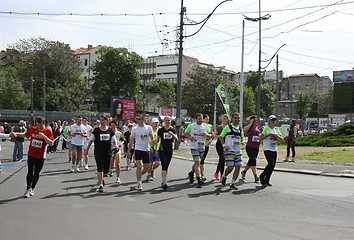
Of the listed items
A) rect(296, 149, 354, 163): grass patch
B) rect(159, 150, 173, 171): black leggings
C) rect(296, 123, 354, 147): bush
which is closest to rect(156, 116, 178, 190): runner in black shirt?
rect(159, 150, 173, 171): black leggings

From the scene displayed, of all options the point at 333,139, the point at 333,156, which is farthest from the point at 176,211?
the point at 333,139

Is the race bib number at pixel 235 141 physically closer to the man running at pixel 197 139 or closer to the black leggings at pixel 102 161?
the man running at pixel 197 139

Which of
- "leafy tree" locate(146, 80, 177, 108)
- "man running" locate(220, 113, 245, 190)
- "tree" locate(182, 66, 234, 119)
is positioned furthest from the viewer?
"leafy tree" locate(146, 80, 177, 108)

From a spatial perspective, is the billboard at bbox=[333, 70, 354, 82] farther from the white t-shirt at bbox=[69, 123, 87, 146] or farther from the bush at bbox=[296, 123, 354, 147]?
the white t-shirt at bbox=[69, 123, 87, 146]

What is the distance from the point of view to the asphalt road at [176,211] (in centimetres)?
554

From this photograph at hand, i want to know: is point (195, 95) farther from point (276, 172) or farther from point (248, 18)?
point (276, 172)

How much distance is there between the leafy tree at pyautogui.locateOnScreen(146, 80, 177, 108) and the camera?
263ft

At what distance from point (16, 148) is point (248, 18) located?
21584 millimetres

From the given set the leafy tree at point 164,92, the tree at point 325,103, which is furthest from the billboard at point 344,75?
the leafy tree at point 164,92

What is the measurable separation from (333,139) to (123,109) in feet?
76.2

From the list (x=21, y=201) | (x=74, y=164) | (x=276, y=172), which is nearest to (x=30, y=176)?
(x=21, y=201)

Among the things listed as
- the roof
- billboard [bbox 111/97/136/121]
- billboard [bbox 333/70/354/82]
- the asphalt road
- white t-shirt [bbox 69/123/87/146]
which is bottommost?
the asphalt road

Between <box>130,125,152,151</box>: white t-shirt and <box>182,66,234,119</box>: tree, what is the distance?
45.6 meters

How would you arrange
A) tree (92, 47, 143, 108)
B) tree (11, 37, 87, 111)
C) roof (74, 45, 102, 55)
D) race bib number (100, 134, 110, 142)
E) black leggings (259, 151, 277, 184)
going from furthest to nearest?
roof (74, 45, 102, 55) < tree (92, 47, 143, 108) < tree (11, 37, 87, 111) < black leggings (259, 151, 277, 184) < race bib number (100, 134, 110, 142)
